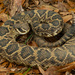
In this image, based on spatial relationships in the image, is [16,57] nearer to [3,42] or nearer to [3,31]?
[3,42]

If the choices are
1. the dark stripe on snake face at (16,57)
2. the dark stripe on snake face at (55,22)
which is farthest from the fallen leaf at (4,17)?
the dark stripe on snake face at (16,57)

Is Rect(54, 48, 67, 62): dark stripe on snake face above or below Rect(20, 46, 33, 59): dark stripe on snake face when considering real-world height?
below

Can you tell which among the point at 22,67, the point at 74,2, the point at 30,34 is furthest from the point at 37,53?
the point at 74,2

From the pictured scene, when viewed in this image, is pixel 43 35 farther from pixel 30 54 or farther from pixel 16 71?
pixel 16 71

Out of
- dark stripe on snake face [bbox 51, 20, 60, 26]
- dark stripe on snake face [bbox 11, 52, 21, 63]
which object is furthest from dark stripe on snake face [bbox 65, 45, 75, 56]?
dark stripe on snake face [bbox 11, 52, 21, 63]

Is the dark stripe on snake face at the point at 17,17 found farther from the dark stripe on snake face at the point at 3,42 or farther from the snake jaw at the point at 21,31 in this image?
the dark stripe on snake face at the point at 3,42

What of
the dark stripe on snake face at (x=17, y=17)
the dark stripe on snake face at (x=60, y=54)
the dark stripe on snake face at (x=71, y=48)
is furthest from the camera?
the dark stripe on snake face at (x=17, y=17)

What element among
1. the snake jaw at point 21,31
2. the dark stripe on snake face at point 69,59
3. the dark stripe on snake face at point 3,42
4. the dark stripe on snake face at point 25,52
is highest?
the snake jaw at point 21,31

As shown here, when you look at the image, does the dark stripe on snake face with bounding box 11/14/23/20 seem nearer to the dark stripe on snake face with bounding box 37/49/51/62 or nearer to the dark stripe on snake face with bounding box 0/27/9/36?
the dark stripe on snake face with bounding box 0/27/9/36
